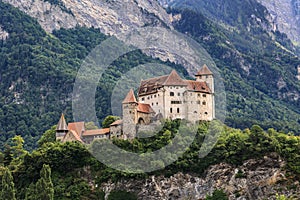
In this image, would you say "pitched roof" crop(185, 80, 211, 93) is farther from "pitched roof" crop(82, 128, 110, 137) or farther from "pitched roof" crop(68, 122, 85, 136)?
"pitched roof" crop(68, 122, 85, 136)

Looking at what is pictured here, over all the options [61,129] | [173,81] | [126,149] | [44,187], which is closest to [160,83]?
[173,81]

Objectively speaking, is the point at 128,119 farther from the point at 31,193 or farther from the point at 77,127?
the point at 31,193

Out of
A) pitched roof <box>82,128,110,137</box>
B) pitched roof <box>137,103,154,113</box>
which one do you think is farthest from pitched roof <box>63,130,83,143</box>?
pitched roof <box>137,103,154,113</box>

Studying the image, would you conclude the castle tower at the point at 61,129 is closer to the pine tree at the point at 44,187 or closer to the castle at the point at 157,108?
the castle at the point at 157,108

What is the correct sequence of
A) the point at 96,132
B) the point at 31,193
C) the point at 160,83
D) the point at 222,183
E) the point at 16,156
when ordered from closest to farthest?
the point at 31,193
the point at 222,183
the point at 96,132
the point at 160,83
the point at 16,156

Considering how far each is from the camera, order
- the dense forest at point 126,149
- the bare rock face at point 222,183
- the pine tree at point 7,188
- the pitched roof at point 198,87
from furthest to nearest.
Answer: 1. the pitched roof at point 198,87
2. the dense forest at point 126,149
3. the bare rock face at point 222,183
4. the pine tree at point 7,188

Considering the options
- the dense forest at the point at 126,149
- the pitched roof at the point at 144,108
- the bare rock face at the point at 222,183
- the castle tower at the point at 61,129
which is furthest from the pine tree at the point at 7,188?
the pitched roof at the point at 144,108
